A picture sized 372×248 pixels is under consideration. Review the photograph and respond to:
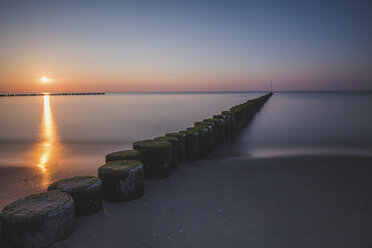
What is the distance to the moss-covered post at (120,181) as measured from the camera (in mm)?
3402

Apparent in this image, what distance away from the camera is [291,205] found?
11.1ft

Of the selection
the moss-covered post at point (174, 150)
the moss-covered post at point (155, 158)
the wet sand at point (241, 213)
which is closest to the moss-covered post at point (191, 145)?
the moss-covered post at point (174, 150)

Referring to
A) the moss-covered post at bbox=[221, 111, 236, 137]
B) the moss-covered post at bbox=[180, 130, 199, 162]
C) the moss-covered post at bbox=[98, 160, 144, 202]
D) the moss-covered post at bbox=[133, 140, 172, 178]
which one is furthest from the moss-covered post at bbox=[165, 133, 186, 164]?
the moss-covered post at bbox=[221, 111, 236, 137]

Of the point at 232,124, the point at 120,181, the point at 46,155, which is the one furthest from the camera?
the point at 232,124

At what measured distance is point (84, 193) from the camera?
9.85ft

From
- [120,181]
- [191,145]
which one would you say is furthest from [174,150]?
[120,181]

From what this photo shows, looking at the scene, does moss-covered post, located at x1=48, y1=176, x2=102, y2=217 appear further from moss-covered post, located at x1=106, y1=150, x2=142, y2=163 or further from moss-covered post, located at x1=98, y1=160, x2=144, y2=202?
moss-covered post, located at x1=106, y1=150, x2=142, y2=163

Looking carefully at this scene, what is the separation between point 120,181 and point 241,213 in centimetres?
161

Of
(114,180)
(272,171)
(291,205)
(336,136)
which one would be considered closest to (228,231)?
(291,205)

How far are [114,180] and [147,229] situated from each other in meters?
0.87

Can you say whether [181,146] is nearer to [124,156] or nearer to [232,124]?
[124,156]

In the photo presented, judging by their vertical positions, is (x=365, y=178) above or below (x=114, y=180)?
below

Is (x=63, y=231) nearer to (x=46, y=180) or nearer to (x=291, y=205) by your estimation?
(x=291, y=205)

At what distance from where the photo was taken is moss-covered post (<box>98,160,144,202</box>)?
11.2 feet
